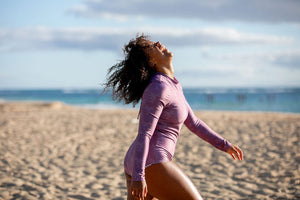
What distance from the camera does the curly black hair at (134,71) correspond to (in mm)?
2277

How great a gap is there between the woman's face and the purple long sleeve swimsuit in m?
0.12

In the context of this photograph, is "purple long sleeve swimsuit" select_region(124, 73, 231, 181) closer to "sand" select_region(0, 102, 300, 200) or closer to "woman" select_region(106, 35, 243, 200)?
"woman" select_region(106, 35, 243, 200)

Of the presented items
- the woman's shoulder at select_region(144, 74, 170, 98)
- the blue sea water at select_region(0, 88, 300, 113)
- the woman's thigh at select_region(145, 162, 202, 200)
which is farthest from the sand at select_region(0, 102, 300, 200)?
the woman's shoulder at select_region(144, 74, 170, 98)

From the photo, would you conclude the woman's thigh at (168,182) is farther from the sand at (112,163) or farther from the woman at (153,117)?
the sand at (112,163)

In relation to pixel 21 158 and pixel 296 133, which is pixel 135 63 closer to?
pixel 21 158

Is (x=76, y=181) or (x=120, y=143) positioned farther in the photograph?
(x=120, y=143)

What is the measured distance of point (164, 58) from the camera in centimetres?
231

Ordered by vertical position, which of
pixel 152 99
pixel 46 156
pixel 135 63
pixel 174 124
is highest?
pixel 135 63

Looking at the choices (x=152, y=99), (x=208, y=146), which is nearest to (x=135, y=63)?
(x=152, y=99)

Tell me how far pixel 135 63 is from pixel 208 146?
622cm

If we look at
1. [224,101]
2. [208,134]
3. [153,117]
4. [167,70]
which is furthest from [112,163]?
[224,101]

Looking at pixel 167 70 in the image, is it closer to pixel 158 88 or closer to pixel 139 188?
pixel 158 88

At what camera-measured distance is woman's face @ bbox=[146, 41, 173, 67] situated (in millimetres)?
2301

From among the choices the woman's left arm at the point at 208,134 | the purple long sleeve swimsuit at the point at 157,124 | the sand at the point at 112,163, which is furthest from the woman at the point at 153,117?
the sand at the point at 112,163
